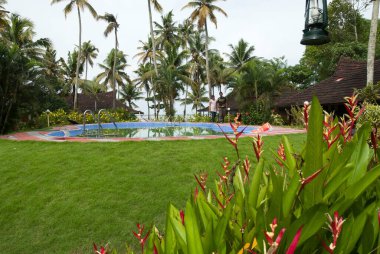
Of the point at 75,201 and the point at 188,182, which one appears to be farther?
the point at 188,182

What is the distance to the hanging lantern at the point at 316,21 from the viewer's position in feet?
9.86

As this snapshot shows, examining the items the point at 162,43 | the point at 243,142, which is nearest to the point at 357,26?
the point at 162,43

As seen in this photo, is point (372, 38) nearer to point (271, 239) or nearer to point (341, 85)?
point (341, 85)

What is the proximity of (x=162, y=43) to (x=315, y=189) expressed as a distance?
36.5 meters

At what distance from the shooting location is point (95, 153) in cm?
707

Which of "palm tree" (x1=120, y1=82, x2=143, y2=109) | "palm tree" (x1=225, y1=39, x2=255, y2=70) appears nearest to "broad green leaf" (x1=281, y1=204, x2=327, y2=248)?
"palm tree" (x1=225, y1=39, x2=255, y2=70)

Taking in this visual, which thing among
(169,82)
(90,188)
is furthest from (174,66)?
(90,188)

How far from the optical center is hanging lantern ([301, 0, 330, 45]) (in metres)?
3.01

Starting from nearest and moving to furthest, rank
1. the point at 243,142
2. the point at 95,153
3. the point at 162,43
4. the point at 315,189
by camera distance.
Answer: the point at 315,189, the point at 95,153, the point at 243,142, the point at 162,43

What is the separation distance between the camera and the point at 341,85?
17.3 meters

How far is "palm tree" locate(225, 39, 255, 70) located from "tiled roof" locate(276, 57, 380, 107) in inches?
573

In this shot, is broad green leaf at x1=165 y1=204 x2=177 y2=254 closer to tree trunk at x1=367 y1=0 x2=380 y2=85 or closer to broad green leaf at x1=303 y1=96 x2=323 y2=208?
broad green leaf at x1=303 y1=96 x2=323 y2=208

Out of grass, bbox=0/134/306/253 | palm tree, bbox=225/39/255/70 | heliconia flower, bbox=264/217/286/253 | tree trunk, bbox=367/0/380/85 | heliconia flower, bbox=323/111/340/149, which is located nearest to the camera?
heliconia flower, bbox=264/217/286/253

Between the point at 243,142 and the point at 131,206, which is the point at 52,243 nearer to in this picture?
the point at 131,206
